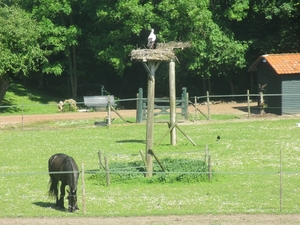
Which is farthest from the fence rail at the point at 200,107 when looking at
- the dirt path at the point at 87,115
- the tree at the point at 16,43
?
the tree at the point at 16,43

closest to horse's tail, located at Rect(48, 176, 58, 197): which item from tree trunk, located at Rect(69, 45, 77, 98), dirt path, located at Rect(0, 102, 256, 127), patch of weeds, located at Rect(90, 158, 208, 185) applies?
patch of weeds, located at Rect(90, 158, 208, 185)

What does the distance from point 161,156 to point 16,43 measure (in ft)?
77.0

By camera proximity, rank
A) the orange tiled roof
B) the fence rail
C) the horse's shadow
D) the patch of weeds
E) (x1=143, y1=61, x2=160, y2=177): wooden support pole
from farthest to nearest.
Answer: the orange tiled roof, the fence rail, (x1=143, y1=61, x2=160, y2=177): wooden support pole, the patch of weeds, the horse's shadow

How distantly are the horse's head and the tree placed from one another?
1136 inches

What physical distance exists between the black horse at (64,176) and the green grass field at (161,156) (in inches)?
17.0

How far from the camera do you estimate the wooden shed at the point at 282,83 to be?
43031 mm

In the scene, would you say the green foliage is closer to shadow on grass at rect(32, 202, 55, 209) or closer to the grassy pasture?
the grassy pasture

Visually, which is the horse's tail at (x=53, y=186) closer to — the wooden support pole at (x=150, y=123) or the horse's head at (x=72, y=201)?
the horse's head at (x=72, y=201)

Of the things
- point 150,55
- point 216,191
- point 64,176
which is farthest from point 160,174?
point 64,176

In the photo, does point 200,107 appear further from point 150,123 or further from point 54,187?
point 54,187

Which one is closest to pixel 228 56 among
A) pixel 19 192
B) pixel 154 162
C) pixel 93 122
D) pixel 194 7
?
pixel 194 7

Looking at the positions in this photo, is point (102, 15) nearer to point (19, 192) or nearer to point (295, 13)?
point (295, 13)

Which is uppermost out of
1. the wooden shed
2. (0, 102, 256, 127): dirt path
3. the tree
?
the tree

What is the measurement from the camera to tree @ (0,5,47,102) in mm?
48344
